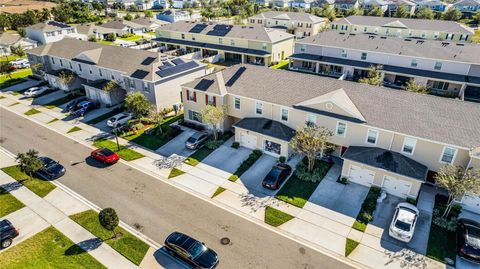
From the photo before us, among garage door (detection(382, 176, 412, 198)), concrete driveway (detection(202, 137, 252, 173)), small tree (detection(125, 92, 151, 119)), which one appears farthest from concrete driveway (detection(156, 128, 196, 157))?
garage door (detection(382, 176, 412, 198))

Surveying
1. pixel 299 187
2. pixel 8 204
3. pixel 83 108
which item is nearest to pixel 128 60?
pixel 83 108

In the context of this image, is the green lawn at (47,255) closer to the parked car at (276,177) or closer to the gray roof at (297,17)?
the parked car at (276,177)

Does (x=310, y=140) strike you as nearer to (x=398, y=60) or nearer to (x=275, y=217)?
(x=275, y=217)

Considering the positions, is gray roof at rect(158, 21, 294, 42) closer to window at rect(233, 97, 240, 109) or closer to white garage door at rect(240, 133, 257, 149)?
window at rect(233, 97, 240, 109)

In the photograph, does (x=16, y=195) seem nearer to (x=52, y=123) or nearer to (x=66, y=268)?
(x=66, y=268)

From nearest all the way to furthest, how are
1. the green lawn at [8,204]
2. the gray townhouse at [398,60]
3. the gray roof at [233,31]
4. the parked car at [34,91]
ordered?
the green lawn at [8,204]
the gray townhouse at [398,60]
the parked car at [34,91]
the gray roof at [233,31]

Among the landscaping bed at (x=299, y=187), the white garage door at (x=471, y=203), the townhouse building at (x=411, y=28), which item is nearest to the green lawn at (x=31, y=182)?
the landscaping bed at (x=299, y=187)
